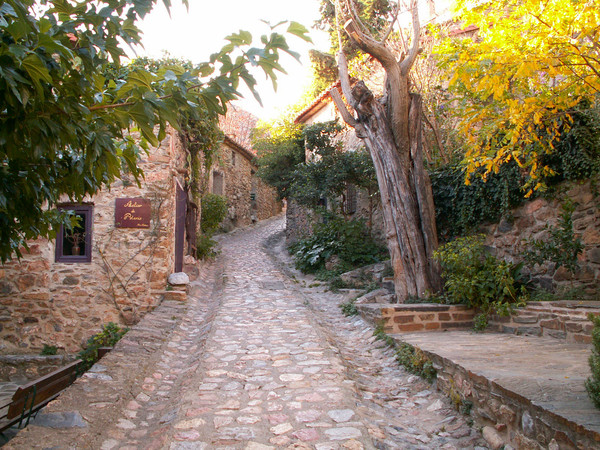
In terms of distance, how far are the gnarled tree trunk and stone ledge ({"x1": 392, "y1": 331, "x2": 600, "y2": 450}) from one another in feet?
7.27

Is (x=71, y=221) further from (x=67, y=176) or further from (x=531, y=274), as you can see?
(x=531, y=274)

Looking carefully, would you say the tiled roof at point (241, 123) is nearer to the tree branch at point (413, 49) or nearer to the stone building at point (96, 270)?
the stone building at point (96, 270)

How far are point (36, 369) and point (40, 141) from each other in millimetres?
6102

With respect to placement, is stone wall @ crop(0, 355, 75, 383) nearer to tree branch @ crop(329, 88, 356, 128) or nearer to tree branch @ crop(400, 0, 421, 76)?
tree branch @ crop(329, 88, 356, 128)

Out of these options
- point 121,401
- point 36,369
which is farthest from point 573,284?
point 36,369

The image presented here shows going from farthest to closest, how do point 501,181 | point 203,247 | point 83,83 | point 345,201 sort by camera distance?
point 345,201 < point 203,247 < point 501,181 < point 83,83

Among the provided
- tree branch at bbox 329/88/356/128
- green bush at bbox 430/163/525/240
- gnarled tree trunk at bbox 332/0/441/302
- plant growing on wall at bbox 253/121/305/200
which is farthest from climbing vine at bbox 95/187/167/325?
plant growing on wall at bbox 253/121/305/200

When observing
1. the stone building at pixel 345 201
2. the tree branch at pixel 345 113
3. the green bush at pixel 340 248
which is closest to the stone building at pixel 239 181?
the stone building at pixel 345 201

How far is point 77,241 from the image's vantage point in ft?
24.1

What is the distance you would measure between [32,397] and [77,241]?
3446 mm

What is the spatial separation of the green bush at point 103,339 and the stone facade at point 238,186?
38.0 feet

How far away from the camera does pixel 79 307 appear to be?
23.5ft

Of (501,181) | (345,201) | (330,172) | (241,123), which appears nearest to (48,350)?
(330,172)

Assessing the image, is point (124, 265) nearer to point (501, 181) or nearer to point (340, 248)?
point (340, 248)
